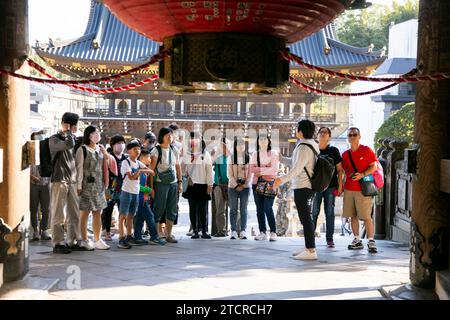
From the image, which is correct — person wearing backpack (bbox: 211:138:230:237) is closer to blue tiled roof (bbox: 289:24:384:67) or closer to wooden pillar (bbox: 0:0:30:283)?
wooden pillar (bbox: 0:0:30:283)

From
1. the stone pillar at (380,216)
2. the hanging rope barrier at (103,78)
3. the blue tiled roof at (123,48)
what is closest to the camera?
the hanging rope barrier at (103,78)

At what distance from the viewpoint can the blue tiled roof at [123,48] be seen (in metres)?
21.5

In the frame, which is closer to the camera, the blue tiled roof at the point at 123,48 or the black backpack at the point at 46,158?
the black backpack at the point at 46,158

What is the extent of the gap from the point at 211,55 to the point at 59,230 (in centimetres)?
451

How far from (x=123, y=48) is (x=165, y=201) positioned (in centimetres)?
1422

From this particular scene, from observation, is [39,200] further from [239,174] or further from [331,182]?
[331,182]

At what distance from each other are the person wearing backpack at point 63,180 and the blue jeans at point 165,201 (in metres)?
1.27

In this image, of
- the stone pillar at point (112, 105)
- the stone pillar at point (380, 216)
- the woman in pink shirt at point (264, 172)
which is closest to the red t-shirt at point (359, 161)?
the woman in pink shirt at point (264, 172)

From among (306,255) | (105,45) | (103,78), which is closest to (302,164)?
(306,255)

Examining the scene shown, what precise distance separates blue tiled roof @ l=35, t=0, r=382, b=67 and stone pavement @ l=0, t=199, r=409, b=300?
44.3ft

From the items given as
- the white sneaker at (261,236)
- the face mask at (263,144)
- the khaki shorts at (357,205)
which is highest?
the face mask at (263,144)

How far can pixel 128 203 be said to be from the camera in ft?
28.0

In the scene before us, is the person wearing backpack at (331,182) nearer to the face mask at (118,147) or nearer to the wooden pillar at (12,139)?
the face mask at (118,147)

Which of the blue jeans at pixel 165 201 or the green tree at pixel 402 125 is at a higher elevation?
the green tree at pixel 402 125
